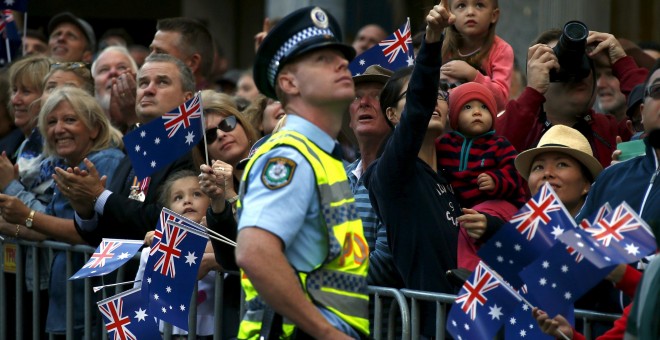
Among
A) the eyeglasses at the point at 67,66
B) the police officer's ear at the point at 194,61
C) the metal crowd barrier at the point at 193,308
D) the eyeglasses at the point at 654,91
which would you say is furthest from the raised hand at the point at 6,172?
Result: the eyeglasses at the point at 654,91

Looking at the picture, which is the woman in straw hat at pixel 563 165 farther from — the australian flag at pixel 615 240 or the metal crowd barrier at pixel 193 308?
the australian flag at pixel 615 240

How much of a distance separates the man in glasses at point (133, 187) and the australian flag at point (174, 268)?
0.82m

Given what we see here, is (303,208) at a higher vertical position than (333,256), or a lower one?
higher

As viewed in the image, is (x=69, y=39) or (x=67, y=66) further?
(x=69, y=39)

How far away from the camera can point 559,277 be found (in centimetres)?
496

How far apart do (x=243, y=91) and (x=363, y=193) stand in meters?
5.39

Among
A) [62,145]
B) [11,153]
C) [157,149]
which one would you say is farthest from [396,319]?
[11,153]

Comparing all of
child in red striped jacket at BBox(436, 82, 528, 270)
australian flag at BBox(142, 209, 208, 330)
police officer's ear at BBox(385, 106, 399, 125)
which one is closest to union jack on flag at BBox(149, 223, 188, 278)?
australian flag at BBox(142, 209, 208, 330)

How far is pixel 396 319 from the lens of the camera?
20.1 feet

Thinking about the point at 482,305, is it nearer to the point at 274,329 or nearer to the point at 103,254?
the point at 274,329

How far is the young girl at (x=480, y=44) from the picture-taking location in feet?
23.9

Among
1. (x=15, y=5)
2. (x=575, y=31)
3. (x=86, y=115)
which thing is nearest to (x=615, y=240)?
(x=575, y=31)

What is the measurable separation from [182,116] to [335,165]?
2.30 m

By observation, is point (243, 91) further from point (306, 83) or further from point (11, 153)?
point (306, 83)
